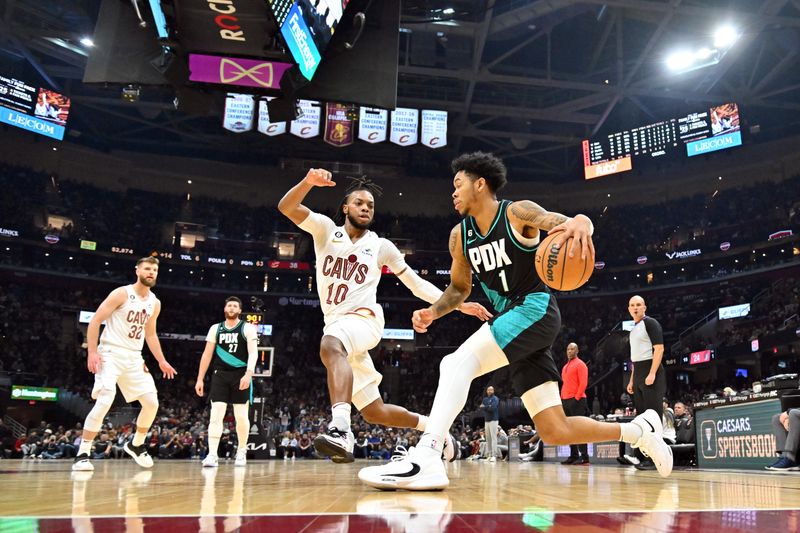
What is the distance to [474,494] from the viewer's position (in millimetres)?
3420

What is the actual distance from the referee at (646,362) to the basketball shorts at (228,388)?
475 cm

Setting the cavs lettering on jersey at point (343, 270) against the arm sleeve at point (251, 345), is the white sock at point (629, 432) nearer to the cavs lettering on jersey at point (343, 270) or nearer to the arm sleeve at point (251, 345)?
the cavs lettering on jersey at point (343, 270)

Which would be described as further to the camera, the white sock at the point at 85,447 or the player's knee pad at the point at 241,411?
the player's knee pad at the point at 241,411

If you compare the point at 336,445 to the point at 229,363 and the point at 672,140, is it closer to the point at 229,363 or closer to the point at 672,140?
the point at 229,363

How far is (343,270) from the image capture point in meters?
4.87

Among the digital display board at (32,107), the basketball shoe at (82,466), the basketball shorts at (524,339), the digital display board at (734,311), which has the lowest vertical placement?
the basketball shoe at (82,466)

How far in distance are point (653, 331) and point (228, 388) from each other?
5190 millimetres

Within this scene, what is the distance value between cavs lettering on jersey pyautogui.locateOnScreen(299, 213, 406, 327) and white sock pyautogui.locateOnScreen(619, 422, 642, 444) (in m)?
1.87

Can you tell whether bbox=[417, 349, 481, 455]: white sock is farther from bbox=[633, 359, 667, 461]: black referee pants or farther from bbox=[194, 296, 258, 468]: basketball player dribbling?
bbox=[194, 296, 258, 468]: basketball player dribbling

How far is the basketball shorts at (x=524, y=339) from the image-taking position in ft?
11.7

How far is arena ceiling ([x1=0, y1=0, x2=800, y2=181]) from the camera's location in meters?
20.7

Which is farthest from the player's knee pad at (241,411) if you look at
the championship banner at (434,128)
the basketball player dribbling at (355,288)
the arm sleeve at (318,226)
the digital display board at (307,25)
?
the championship banner at (434,128)

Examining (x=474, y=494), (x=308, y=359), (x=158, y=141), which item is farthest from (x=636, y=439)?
(x=158, y=141)

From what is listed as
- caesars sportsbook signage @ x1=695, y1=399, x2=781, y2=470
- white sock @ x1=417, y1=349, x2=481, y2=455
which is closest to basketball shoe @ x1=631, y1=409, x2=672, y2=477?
white sock @ x1=417, y1=349, x2=481, y2=455
